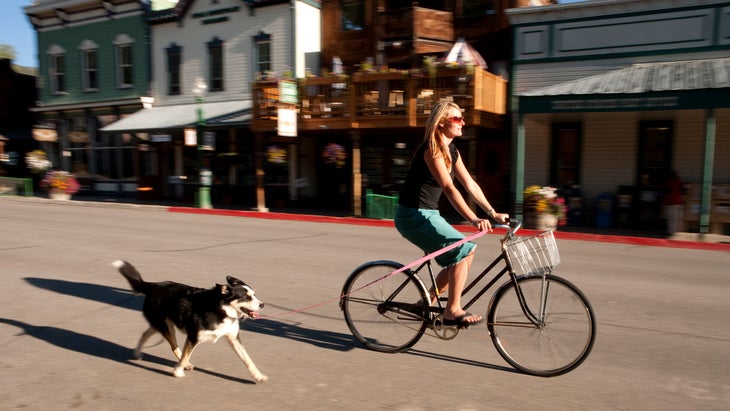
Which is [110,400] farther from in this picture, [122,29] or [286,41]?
[122,29]

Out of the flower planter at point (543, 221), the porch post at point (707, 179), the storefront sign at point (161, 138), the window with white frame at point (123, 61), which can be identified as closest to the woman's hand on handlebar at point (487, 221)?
the flower planter at point (543, 221)

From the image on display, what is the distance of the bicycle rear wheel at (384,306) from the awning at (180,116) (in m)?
15.8

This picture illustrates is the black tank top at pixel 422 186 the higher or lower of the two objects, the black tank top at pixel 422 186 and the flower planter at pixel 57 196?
the higher

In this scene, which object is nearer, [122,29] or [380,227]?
[380,227]

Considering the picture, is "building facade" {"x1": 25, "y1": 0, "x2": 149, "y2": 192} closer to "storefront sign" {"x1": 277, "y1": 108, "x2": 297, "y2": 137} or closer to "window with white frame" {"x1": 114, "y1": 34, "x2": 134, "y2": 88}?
"window with white frame" {"x1": 114, "y1": 34, "x2": 134, "y2": 88}

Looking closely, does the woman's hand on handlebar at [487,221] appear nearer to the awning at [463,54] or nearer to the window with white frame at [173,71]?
the awning at [463,54]

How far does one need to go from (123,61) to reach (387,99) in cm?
1548

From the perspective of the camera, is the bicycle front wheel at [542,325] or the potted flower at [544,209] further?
the potted flower at [544,209]

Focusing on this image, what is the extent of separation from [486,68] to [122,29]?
17260 mm

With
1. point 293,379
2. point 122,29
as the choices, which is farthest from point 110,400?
point 122,29

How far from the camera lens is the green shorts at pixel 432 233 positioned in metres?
4.02

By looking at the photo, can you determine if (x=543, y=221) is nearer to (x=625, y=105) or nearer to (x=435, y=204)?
(x=625, y=105)

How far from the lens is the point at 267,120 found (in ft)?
57.8

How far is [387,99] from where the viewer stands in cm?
1572
